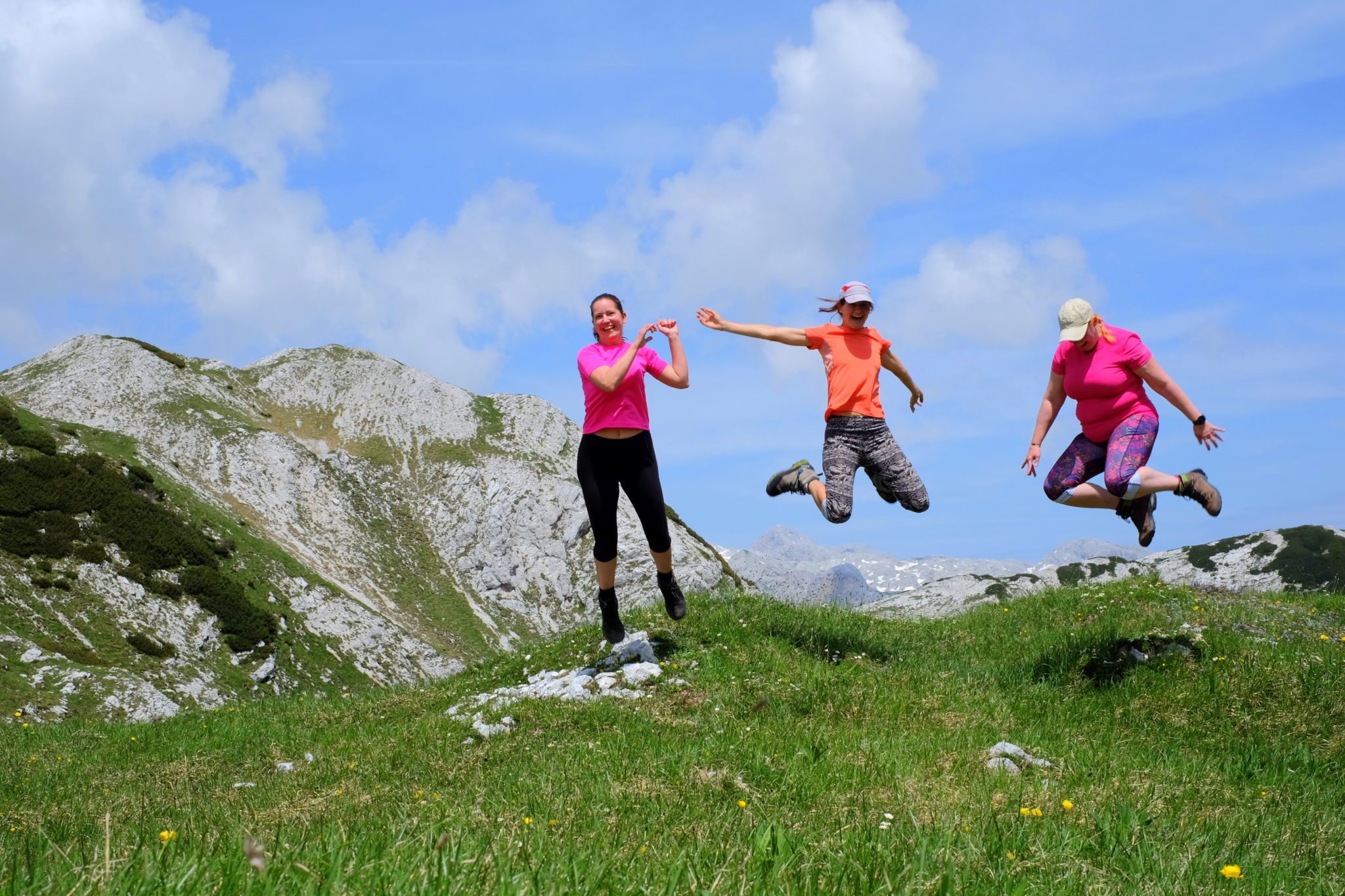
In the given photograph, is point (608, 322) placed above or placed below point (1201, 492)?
above

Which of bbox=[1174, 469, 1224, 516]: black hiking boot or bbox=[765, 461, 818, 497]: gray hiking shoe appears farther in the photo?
bbox=[765, 461, 818, 497]: gray hiking shoe

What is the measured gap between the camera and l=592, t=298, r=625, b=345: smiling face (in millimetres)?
10141

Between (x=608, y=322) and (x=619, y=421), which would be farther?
(x=608, y=322)

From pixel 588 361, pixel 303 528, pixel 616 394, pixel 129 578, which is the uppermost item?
pixel 303 528

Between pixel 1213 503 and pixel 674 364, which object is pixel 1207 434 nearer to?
pixel 1213 503

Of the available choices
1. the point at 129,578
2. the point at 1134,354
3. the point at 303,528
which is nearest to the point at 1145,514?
the point at 1134,354

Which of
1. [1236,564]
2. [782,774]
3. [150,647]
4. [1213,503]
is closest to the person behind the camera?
[782,774]

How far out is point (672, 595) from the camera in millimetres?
10977

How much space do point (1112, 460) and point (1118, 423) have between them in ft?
1.78

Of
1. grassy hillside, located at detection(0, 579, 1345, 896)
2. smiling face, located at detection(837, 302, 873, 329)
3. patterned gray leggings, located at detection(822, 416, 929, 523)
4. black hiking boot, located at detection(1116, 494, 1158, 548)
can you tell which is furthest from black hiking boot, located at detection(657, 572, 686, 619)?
black hiking boot, located at detection(1116, 494, 1158, 548)

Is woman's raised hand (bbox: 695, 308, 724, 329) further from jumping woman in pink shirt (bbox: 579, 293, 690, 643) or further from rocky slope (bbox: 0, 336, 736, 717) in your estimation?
rocky slope (bbox: 0, 336, 736, 717)

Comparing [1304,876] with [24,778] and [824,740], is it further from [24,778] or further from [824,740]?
[24,778]

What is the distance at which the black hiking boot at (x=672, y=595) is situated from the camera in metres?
10.9

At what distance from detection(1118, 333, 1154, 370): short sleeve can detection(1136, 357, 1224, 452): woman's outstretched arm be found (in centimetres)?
4
